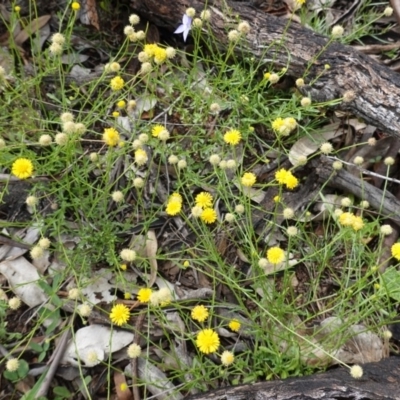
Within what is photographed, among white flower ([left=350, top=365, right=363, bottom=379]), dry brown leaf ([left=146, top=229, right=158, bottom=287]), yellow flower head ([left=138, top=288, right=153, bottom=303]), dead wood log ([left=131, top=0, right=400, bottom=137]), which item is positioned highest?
dead wood log ([left=131, top=0, right=400, bottom=137])

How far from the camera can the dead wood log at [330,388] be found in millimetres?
1547

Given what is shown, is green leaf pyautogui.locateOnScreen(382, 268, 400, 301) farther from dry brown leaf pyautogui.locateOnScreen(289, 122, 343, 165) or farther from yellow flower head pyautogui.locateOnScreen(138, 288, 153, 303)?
yellow flower head pyautogui.locateOnScreen(138, 288, 153, 303)

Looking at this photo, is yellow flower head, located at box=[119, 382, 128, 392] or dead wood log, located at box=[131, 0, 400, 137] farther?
dead wood log, located at box=[131, 0, 400, 137]

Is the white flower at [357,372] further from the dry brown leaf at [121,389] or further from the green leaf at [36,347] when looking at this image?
the green leaf at [36,347]

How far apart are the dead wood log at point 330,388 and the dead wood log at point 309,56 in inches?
37.2

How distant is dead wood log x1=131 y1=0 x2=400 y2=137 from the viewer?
7.01 feet

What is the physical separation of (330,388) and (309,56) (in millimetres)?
1424

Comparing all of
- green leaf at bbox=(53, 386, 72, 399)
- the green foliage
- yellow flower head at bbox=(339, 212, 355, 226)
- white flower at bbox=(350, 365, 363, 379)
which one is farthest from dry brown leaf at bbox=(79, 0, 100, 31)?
white flower at bbox=(350, 365, 363, 379)

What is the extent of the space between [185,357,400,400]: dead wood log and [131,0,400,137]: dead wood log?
945mm

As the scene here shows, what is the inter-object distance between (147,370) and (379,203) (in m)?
1.15

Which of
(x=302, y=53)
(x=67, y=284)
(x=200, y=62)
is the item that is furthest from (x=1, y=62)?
(x=302, y=53)

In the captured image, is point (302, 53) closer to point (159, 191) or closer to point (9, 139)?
point (159, 191)

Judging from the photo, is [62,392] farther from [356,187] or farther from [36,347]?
[356,187]

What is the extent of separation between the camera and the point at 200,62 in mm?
2711
